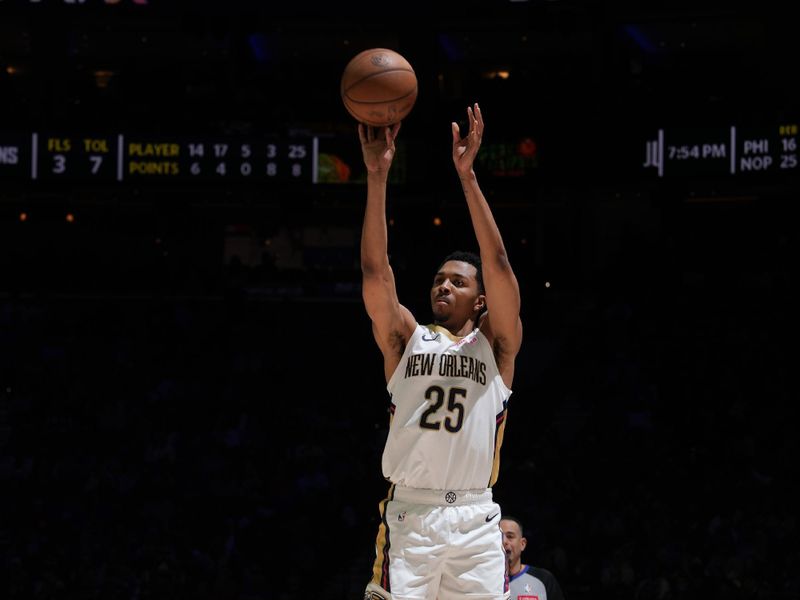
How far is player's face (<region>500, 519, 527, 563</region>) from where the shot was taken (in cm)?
599

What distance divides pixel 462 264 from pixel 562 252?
11.1 meters

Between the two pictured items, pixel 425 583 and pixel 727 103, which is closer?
pixel 425 583

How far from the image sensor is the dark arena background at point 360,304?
10.4 m

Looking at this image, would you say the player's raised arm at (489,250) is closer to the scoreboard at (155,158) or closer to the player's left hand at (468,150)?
the player's left hand at (468,150)

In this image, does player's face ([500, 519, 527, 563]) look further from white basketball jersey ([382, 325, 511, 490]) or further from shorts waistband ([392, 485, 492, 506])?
shorts waistband ([392, 485, 492, 506])

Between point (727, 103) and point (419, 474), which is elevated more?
point (727, 103)

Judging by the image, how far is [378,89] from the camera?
4.40 metres

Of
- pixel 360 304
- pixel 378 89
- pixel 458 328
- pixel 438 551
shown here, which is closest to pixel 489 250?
pixel 458 328

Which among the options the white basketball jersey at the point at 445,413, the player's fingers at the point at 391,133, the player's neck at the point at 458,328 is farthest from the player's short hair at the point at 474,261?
the player's fingers at the point at 391,133

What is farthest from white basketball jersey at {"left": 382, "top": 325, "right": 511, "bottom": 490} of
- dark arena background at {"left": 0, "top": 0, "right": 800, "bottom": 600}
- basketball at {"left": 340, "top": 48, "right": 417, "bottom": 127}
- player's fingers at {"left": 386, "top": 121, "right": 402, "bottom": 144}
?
dark arena background at {"left": 0, "top": 0, "right": 800, "bottom": 600}

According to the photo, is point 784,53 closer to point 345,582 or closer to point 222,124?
point 222,124

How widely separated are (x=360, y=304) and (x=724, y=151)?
490 cm

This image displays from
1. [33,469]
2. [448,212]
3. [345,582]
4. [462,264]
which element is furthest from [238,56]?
[462,264]

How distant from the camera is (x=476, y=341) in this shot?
4309 millimetres
